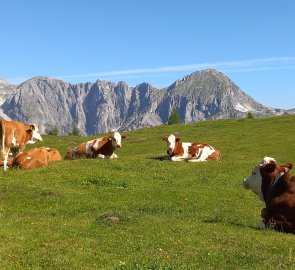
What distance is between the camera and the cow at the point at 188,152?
111 ft

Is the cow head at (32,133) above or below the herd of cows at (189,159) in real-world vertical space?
above

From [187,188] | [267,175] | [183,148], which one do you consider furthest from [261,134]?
[267,175]

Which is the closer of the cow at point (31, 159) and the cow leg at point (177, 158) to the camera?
the cow at point (31, 159)

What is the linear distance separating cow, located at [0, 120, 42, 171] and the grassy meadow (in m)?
1.57

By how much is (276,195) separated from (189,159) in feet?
60.6

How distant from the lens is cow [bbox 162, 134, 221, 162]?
33812mm

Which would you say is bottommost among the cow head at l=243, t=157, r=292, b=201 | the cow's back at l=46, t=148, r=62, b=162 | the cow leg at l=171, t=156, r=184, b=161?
the cow leg at l=171, t=156, r=184, b=161

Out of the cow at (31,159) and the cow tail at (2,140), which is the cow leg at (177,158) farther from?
the cow tail at (2,140)

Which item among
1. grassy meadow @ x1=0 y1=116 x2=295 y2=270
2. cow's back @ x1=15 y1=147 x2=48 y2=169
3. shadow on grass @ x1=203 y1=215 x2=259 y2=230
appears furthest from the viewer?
cow's back @ x1=15 y1=147 x2=48 y2=169

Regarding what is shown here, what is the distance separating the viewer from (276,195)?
15.3m

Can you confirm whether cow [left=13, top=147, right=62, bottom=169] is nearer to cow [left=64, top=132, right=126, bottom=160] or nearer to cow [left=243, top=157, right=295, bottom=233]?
cow [left=64, top=132, right=126, bottom=160]

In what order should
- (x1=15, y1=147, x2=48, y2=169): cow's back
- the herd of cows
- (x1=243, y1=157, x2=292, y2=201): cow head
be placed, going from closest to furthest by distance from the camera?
the herd of cows → (x1=243, y1=157, x2=292, y2=201): cow head → (x1=15, y1=147, x2=48, y2=169): cow's back

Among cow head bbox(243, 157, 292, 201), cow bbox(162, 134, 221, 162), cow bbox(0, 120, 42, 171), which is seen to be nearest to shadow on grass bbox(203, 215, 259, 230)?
cow head bbox(243, 157, 292, 201)

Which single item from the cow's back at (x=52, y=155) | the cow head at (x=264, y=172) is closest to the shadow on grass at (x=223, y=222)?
the cow head at (x=264, y=172)
